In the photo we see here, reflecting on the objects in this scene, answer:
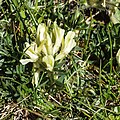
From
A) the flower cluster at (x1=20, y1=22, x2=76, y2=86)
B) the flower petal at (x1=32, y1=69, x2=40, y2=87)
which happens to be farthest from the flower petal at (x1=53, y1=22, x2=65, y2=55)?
the flower petal at (x1=32, y1=69, x2=40, y2=87)

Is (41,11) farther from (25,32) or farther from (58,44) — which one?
(58,44)

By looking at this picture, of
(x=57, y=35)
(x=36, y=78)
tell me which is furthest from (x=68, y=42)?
(x=36, y=78)

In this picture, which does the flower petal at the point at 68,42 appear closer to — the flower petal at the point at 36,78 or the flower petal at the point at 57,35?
the flower petal at the point at 57,35

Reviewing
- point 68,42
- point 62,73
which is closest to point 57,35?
point 68,42

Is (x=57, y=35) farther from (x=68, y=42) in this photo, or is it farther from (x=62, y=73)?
(x=62, y=73)

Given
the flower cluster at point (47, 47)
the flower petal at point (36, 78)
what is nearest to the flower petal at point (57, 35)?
the flower cluster at point (47, 47)

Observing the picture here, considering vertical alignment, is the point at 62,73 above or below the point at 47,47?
below

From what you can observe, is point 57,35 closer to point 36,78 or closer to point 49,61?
point 49,61

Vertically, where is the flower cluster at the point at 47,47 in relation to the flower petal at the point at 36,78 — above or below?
above
